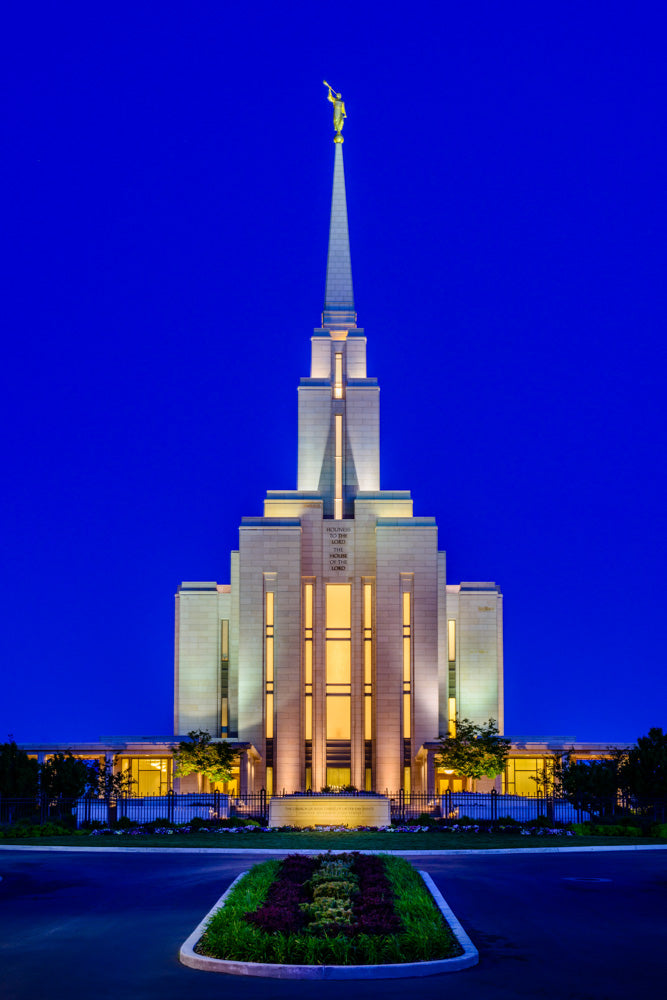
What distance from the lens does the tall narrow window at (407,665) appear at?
6481 cm

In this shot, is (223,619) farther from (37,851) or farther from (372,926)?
(372,926)

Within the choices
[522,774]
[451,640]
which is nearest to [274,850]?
Answer: [522,774]

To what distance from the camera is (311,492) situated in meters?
68.7

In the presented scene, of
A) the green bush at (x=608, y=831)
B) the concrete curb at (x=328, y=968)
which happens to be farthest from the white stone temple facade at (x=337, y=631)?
the concrete curb at (x=328, y=968)

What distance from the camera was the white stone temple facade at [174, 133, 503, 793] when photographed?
212ft

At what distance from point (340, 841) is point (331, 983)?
2143 centimetres

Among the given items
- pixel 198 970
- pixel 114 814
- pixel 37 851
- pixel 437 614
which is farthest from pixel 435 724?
pixel 198 970

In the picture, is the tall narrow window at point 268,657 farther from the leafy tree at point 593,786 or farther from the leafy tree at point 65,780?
the leafy tree at point 593,786

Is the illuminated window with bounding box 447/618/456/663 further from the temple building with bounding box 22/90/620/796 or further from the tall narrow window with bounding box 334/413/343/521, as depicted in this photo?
the tall narrow window with bounding box 334/413/343/521

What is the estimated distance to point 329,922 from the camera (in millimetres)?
14641

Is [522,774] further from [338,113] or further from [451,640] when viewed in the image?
[338,113]

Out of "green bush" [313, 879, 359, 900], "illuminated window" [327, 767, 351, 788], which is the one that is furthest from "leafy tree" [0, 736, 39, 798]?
"green bush" [313, 879, 359, 900]

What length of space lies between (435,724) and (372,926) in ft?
166

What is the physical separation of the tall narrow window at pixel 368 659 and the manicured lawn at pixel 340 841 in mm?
28456
